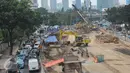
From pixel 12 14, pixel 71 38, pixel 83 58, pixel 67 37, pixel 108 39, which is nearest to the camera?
pixel 12 14

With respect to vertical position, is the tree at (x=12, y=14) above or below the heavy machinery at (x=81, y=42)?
above

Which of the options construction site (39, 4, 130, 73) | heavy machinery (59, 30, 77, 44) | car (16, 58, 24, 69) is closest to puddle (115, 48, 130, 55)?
construction site (39, 4, 130, 73)

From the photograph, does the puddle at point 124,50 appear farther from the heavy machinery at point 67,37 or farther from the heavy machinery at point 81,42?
Result: the heavy machinery at point 67,37

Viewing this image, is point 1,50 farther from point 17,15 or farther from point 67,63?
point 67,63

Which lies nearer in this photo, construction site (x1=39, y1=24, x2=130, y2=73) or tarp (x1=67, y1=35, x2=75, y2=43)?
construction site (x1=39, y1=24, x2=130, y2=73)

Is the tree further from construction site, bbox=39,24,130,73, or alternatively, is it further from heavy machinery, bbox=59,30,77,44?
heavy machinery, bbox=59,30,77,44

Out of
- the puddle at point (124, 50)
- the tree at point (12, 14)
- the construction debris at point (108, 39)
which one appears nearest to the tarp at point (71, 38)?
the construction debris at point (108, 39)

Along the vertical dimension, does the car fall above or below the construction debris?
above

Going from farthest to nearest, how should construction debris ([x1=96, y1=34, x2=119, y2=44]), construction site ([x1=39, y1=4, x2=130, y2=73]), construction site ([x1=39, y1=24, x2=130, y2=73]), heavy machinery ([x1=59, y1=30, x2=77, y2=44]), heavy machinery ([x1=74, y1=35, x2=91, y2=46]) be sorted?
construction debris ([x1=96, y1=34, x2=119, y2=44]), heavy machinery ([x1=59, y1=30, x2=77, y2=44]), heavy machinery ([x1=74, y1=35, x2=91, y2=46]), construction site ([x1=39, y1=4, x2=130, y2=73]), construction site ([x1=39, y1=24, x2=130, y2=73])

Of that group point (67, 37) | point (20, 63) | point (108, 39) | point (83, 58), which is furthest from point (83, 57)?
point (108, 39)

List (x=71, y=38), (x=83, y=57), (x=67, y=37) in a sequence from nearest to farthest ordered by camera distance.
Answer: (x=83, y=57) < (x=71, y=38) < (x=67, y=37)

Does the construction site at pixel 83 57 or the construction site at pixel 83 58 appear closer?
the construction site at pixel 83 58

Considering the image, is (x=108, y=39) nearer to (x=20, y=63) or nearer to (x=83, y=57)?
(x=83, y=57)

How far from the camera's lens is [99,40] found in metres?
85.8
